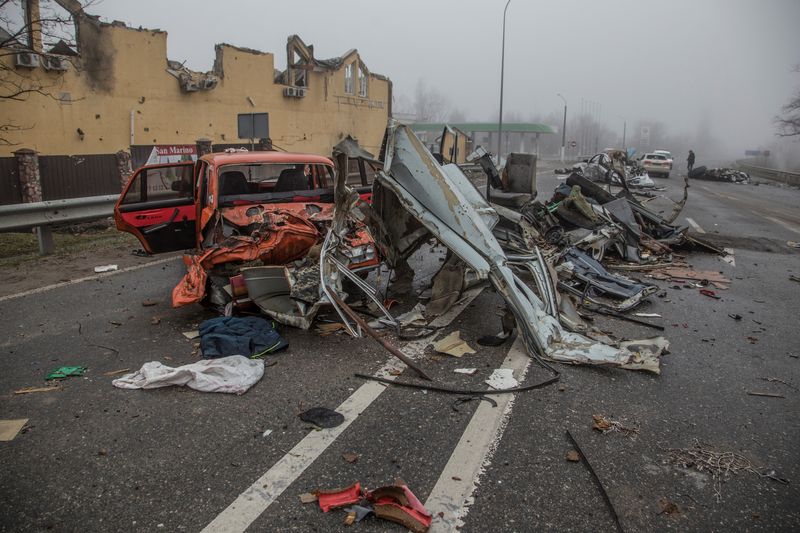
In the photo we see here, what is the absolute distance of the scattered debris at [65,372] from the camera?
4.14m

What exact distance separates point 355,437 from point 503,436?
95 centimetres

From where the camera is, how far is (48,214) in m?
8.45

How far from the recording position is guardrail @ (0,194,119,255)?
797 cm

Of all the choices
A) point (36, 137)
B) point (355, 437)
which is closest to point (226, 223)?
point (355, 437)

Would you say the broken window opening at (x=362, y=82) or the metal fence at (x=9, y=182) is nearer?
the metal fence at (x=9, y=182)

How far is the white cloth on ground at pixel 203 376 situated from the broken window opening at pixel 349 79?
1079 inches

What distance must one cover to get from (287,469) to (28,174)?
13700mm

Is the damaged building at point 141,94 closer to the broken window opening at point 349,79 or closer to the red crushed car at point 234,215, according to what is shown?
the broken window opening at point 349,79

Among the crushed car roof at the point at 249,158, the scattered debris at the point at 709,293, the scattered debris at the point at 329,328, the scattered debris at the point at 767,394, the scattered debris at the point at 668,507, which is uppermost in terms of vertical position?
the crushed car roof at the point at 249,158

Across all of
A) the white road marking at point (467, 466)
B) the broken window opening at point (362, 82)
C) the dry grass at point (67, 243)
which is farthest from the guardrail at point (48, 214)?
the broken window opening at point (362, 82)

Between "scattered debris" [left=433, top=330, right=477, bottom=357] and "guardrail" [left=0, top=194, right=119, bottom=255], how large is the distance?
23.2 ft

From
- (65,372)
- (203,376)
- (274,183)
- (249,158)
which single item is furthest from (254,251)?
(274,183)

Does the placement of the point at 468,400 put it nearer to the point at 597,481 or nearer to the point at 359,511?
the point at 597,481

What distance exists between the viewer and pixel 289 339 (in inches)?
196
